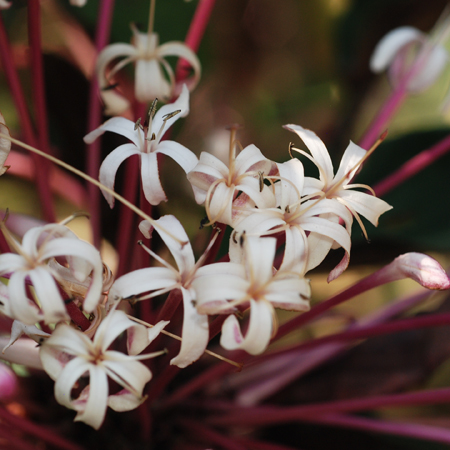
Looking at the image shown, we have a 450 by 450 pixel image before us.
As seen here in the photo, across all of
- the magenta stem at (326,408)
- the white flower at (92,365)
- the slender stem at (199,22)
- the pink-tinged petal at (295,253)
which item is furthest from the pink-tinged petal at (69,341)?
the slender stem at (199,22)

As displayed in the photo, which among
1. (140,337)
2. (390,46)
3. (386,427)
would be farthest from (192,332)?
(390,46)

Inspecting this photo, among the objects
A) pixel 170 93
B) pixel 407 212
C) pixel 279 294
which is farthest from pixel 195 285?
pixel 407 212

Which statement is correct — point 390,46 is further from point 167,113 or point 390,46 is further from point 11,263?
point 11,263

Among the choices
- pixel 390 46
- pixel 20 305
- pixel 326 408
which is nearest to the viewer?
pixel 20 305

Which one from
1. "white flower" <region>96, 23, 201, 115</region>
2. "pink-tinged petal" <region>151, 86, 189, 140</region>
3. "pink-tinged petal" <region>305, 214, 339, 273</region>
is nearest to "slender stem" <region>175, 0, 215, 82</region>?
"white flower" <region>96, 23, 201, 115</region>

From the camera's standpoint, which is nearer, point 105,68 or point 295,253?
point 295,253

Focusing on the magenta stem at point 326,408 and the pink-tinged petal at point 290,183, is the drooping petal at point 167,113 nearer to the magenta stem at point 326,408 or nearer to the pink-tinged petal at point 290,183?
the pink-tinged petal at point 290,183

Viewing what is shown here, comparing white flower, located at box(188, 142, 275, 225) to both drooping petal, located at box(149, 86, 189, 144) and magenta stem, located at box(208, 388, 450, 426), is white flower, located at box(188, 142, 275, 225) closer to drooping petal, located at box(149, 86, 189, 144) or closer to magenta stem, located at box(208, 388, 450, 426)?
drooping petal, located at box(149, 86, 189, 144)
